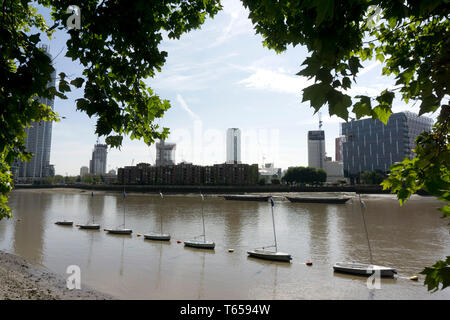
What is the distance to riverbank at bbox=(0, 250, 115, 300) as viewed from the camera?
16781 millimetres

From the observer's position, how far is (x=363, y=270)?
23.5 meters

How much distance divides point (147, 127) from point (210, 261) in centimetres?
2476

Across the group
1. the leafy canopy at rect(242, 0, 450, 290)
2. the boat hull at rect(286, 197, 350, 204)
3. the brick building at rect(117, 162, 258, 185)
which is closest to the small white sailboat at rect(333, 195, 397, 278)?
the leafy canopy at rect(242, 0, 450, 290)

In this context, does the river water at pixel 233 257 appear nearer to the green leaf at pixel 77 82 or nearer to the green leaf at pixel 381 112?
the green leaf at pixel 77 82

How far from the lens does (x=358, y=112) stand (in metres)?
2.83

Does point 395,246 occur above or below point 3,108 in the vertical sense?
below

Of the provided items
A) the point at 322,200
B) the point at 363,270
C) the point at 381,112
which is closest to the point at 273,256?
the point at 363,270

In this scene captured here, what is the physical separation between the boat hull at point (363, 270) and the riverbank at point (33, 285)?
64.6 feet

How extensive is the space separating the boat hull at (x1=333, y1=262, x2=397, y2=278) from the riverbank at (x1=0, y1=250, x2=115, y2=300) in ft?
64.6

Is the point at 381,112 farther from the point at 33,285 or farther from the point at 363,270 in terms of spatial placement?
the point at 363,270

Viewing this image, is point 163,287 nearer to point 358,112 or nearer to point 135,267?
point 135,267

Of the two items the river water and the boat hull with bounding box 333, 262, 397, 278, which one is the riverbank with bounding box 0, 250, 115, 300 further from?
the boat hull with bounding box 333, 262, 397, 278

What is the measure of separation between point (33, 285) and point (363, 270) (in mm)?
26905
